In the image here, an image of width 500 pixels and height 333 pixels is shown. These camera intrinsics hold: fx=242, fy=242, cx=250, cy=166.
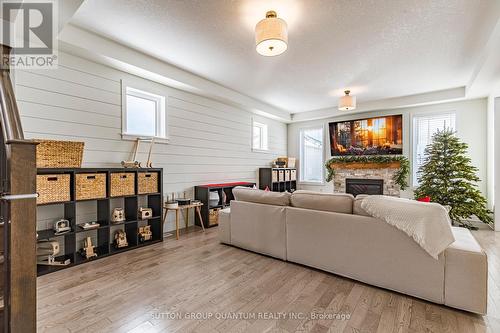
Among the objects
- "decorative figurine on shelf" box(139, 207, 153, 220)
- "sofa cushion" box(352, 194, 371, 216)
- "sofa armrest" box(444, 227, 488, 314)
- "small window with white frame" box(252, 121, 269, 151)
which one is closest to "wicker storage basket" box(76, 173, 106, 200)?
"decorative figurine on shelf" box(139, 207, 153, 220)

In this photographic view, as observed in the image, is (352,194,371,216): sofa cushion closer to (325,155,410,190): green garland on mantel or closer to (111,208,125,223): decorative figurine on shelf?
Result: (111,208,125,223): decorative figurine on shelf

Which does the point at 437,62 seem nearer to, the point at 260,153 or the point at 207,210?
the point at 260,153

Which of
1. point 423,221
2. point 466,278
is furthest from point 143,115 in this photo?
point 466,278

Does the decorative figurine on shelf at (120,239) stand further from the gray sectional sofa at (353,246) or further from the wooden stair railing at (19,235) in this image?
the wooden stair railing at (19,235)

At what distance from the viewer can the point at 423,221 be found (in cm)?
193

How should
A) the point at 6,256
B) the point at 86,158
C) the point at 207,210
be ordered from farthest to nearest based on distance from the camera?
the point at 207,210 → the point at 86,158 → the point at 6,256

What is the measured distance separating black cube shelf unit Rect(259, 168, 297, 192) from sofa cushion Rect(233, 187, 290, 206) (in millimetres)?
2821

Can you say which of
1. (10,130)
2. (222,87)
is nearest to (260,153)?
(222,87)

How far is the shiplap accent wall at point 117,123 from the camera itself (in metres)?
2.80

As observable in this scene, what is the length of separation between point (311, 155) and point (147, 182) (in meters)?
4.84

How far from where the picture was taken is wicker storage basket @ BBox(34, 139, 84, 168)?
2.50 m

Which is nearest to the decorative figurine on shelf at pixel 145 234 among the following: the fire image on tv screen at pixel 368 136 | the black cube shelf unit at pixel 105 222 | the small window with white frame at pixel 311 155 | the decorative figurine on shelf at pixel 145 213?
the black cube shelf unit at pixel 105 222

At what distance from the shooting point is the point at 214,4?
231cm

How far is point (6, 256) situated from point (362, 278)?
253cm
